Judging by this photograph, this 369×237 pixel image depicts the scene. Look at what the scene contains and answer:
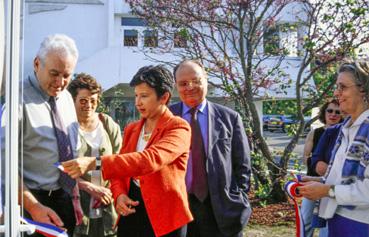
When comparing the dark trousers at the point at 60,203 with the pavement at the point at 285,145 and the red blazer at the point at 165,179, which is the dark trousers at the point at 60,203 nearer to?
the red blazer at the point at 165,179

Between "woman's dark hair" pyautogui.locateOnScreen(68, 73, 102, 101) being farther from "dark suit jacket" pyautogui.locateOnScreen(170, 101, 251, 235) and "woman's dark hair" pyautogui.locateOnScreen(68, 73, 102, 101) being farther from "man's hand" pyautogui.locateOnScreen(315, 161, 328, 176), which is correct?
"man's hand" pyautogui.locateOnScreen(315, 161, 328, 176)

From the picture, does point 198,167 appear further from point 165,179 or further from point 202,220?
point 165,179

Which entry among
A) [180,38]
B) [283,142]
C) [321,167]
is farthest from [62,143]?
[283,142]

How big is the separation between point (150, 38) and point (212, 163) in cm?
467

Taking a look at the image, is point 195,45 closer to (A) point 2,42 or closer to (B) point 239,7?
(B) point 239,7

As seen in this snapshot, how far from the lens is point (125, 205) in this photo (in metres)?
2.48

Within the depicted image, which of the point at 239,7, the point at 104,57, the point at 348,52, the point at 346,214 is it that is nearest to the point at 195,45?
the point at 239,7

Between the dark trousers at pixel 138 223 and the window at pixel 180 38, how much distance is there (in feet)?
13.8

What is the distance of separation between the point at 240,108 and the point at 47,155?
470 centimetres

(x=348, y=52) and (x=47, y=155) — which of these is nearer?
(x=47, y=155)

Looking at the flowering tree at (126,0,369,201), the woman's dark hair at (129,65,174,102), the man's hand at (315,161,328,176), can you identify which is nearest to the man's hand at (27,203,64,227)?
the woman's dark hair at (129,65,174,102)

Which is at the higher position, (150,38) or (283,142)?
(150,38)

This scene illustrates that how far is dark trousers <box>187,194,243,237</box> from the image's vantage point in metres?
3.02

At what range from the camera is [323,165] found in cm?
342
